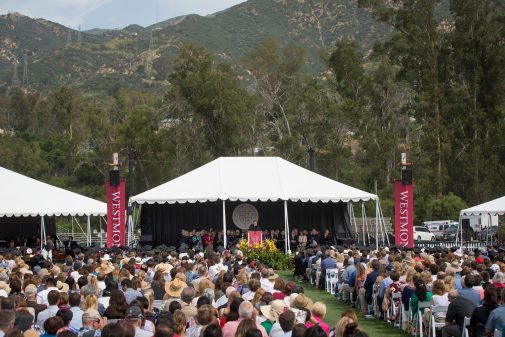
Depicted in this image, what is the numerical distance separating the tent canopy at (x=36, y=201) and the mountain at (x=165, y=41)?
90816 mm

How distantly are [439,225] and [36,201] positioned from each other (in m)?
25.0

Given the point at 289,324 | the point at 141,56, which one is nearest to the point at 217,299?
the point at 289,324

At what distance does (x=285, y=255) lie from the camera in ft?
92.0

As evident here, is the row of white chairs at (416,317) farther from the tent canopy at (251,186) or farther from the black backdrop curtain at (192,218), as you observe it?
the black backdrop curtain at (192,218)

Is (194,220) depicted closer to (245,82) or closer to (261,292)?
(261,292)

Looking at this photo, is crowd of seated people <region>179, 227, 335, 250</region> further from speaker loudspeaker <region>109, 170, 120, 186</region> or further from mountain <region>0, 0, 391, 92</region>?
mountain <region>0, 0, 391, 92</region>

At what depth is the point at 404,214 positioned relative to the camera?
102 feet

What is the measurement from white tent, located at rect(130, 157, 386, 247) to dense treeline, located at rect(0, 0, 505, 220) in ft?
69.5

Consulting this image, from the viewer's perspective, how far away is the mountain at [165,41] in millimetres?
131500

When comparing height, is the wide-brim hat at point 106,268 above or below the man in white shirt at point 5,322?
above

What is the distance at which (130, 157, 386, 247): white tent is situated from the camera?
30.6 metres

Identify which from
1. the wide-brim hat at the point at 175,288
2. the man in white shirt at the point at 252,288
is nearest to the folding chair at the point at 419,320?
the man in white shirt at the point at 252,288

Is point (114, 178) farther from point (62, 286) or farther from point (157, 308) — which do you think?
point (157, 308)

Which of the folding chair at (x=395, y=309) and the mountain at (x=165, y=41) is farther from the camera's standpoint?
the mountain at (x=165, y=41)
